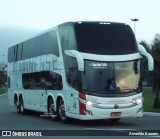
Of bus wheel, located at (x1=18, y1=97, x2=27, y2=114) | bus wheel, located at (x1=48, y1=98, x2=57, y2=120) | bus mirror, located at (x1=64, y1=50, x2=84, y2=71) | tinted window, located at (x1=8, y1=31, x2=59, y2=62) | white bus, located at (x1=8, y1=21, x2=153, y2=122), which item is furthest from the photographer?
bus wheel, located at (x1=18, y1=97, x2=27, y2=114)

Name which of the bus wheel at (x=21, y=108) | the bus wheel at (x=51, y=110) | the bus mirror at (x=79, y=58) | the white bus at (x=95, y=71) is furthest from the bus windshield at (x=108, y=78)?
the bus wheel at (x=21, y=108)

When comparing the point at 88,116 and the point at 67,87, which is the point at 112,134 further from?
the point at 67,87

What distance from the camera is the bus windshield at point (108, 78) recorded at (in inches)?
694

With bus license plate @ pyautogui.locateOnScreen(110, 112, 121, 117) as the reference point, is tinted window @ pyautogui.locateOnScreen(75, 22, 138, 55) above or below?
above

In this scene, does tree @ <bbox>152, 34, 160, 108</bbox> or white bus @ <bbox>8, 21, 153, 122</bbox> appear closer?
white bus @ <bbox>8, 21, 153, 122</bbox>

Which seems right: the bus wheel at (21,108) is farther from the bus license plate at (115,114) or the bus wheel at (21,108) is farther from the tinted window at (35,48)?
the bus license plate at (115,114)

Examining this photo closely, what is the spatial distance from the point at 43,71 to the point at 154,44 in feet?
33.4

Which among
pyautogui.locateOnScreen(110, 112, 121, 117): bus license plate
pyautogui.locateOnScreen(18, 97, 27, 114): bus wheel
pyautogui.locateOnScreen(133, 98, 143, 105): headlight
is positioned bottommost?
pyautogui.locateOnScreen(18, 97, 27, 114): bus wheel

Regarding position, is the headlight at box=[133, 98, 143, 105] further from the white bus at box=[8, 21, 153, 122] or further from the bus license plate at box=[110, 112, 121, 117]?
the bus license plate at box=[110, 112, 121, 117]

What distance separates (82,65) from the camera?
17141 millimetres

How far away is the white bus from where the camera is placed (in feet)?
57.5

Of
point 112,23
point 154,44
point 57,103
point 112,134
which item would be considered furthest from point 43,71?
point 154,44

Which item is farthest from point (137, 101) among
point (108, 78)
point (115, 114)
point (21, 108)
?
point (21, 108)

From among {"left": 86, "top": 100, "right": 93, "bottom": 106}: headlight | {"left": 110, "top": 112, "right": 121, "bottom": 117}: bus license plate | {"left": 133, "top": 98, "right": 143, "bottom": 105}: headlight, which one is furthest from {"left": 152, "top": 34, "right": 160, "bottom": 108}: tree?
{"left": 86, "top": 100, "right": 93, "bottom": 106}: headlight
